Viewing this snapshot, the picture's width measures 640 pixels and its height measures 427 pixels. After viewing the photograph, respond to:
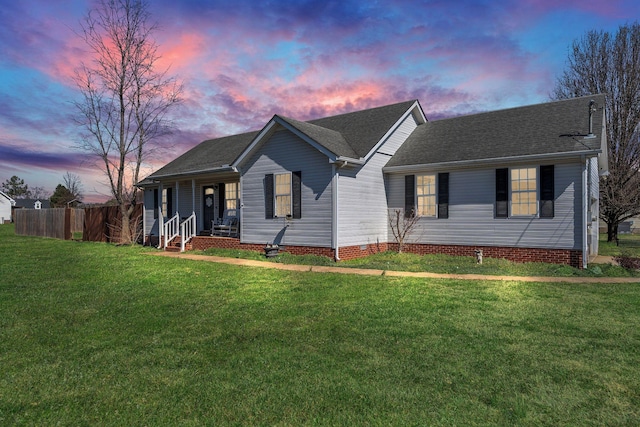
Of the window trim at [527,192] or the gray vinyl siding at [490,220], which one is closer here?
the gray vinyl siding at [490,220]

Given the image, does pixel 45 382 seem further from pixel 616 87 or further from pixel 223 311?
pixel 616 87

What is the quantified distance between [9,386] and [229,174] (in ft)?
47.9

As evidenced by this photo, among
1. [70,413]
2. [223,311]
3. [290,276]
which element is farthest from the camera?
[290,276]

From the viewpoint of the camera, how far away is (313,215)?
14.2m

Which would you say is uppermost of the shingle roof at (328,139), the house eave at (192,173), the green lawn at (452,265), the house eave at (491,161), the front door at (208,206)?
the shingle roof at (328,139)

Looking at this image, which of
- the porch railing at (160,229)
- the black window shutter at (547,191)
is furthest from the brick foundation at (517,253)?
the porch railing at (160,229)

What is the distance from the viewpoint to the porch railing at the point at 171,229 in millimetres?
19036

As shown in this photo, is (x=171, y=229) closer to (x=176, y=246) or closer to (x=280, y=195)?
(x=176, y=246)

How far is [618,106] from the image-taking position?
23766 mm

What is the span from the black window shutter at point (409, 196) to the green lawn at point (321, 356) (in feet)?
22.8

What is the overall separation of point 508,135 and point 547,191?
2.80 meters

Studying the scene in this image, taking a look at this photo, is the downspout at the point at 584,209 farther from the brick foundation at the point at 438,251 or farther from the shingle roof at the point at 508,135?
the shingle roof at the point at 508,135

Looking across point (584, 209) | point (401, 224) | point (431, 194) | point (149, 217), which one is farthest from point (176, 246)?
point (584, 209)

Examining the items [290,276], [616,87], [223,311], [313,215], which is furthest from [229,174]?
[616,87]
